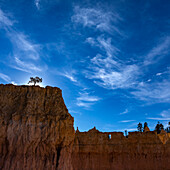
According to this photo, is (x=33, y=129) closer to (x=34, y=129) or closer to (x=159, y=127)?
(x=34, y=129)

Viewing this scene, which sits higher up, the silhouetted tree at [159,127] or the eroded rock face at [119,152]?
the silhouetted tree at [159,127]

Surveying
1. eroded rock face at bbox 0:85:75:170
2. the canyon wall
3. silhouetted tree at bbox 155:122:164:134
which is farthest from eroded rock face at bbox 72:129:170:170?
silhouetted tree at bbox 155:122:164:134

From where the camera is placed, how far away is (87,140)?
115 ft

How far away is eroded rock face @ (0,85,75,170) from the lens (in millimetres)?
21781

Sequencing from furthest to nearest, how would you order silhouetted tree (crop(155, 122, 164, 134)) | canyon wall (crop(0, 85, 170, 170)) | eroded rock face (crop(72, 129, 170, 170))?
silhouetted tree (crop(155, 122, 164, 134)) < eroded rock face (crop(72, 129, 170, 170)) < canyon wall (crop(0, 85, 170, 170))

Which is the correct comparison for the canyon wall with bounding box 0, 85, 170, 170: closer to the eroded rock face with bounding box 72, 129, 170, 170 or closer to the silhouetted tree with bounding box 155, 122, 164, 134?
the eroded rock face with bounding box 72, 129, 170, 170

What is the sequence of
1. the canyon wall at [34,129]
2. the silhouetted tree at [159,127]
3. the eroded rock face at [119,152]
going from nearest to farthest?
the canyon wall at [34,129] → the eroded rock face at [119,152] → the silhouetted tree at [159,127]

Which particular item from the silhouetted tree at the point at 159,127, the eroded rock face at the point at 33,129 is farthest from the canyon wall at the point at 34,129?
the silhouetted tree at the point at 159,127

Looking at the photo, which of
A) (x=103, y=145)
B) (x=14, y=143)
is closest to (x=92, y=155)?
(x=103, y=145)

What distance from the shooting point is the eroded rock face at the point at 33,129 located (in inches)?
858

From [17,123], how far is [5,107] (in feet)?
10.3

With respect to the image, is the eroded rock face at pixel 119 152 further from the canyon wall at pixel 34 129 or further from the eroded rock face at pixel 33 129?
the eroded rock face at pixel 33 129

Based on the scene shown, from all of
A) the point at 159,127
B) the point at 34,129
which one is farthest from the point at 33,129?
the point at 159,127

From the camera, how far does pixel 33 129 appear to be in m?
22.5
